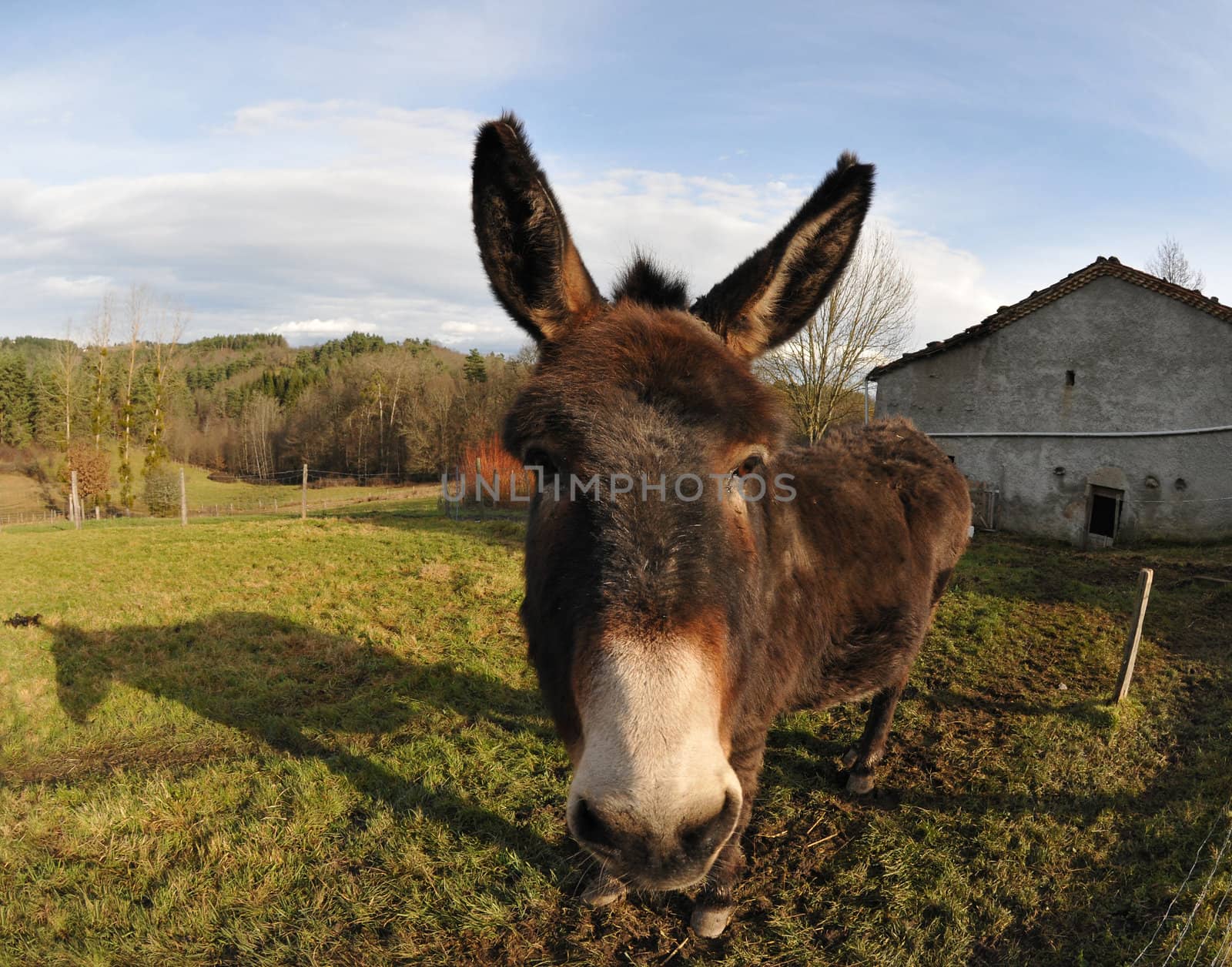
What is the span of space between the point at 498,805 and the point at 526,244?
4.12 m

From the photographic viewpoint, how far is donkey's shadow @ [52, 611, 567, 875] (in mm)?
4859

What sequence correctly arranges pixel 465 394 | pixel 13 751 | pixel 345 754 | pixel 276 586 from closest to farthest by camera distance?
pixel 345 754, pixel 13 751, pixel 276 586, pixel 465 394

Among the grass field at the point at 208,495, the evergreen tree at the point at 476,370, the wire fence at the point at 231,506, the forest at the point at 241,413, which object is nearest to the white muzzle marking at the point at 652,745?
the forest at the point at 241,413

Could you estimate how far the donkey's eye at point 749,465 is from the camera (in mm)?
2518

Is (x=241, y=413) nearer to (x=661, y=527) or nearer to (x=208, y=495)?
(x=208, y=495)

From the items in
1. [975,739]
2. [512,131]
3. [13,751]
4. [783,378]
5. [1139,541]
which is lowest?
[13,751]

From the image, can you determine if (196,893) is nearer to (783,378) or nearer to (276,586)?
(276,586)

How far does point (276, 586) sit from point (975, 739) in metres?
11.3

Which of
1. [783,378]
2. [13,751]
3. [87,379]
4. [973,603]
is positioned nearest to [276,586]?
[13,751]

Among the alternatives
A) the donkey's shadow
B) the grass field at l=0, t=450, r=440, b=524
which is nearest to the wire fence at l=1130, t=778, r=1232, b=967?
the donkey's shadow

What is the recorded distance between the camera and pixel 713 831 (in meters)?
1.83

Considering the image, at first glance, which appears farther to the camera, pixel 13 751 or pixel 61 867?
pixel 13 751

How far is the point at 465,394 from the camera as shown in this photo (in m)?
43.2

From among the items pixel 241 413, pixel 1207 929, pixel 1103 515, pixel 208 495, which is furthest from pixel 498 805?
pixel 241 413
